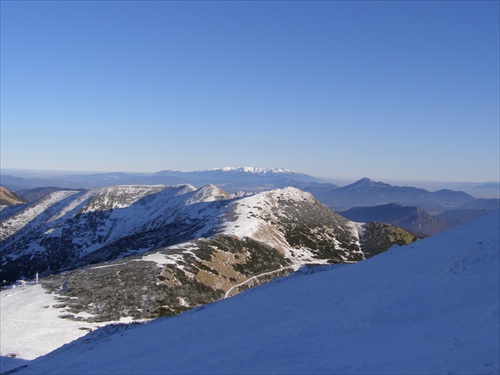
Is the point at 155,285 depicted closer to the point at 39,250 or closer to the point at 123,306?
the point at 123,306

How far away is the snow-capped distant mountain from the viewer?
5188 cm

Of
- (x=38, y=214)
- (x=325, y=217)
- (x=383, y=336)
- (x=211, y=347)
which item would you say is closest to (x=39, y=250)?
(x=38, y=214)

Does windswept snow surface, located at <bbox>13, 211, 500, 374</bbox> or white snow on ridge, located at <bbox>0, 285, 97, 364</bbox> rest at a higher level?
windswept snow surface, located at <bbox>13, 211, 500, 374</bbox>

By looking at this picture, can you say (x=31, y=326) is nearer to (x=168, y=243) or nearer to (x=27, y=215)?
(x=168, y=243)

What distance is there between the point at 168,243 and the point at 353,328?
251 feet

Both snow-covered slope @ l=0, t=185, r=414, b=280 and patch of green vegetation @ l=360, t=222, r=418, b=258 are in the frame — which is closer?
snow-covered slope @ l=0, t=185, r=414, b=280

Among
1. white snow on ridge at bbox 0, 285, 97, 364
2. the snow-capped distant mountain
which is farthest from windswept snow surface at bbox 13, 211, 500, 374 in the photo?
the snow-capped distant mountain

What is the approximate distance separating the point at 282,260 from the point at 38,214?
128 m

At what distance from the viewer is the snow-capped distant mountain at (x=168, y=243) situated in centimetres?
5188

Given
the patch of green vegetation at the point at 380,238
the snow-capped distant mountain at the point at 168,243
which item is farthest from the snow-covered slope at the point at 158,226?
the patch of green vegetation at the point at 380,238

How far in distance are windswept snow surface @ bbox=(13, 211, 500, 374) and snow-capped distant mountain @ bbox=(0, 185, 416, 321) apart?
78.2 feet

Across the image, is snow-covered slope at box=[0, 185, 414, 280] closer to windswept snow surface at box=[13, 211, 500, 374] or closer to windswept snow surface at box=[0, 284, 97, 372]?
windswept snow surface at box=[0, 284, 97, 372]

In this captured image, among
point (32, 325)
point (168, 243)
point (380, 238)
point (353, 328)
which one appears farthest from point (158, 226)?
point (353, 328)

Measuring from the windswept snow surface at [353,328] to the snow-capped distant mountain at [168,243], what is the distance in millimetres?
23831
